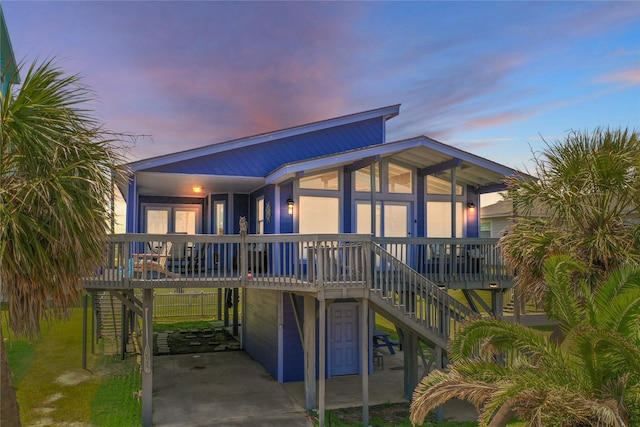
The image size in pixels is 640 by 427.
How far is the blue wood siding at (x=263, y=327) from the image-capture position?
13.4m

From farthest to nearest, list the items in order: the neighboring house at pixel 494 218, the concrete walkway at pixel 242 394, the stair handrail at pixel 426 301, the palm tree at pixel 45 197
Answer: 1. the neighboring house at pixel 494 218
2. the concrete walkway at pixel 242 394
3. the stair handrail at pixel 426 301
4. the palm tree at pixel 45 197

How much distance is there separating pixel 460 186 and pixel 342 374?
22.1 ft

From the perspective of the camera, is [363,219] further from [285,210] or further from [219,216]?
[219,216]

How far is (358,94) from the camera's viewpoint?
21484 mm

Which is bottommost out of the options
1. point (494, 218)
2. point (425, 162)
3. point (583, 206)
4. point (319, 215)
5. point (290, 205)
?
point (583, 206)

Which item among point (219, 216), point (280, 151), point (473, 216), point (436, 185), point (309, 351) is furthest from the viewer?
point (219, 216)

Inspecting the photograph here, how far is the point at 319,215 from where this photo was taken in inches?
505

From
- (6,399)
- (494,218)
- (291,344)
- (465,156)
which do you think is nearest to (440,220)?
(465,156)

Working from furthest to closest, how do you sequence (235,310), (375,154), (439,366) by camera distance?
1. (235,310)
2. (375,154)
3. (439,366)

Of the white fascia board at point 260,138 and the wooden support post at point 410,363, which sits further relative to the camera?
the white fascia board at point 260,138

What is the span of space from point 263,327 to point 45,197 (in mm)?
9641

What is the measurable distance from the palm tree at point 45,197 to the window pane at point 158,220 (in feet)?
35.5

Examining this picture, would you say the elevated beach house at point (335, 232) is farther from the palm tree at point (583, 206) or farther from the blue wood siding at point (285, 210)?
the palm tree at point (583, 206)

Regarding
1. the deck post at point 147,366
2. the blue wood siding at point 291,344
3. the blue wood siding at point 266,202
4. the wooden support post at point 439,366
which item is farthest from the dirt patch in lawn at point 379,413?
the blue wood siding at point 266,202
